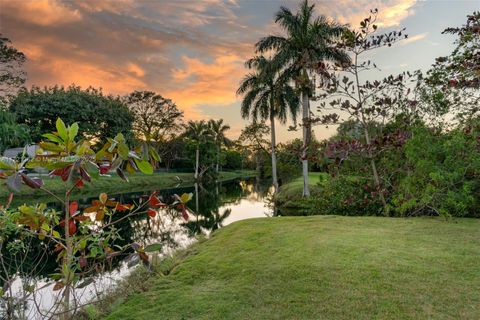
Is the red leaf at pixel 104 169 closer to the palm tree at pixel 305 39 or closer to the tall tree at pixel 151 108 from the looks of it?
the palm tree at pixel 305 39

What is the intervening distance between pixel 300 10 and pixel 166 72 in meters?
9.21

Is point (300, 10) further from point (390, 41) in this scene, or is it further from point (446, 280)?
point (446, 280)

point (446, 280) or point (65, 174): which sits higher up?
point (65, 174)

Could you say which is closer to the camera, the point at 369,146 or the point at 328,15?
the point at 369,146

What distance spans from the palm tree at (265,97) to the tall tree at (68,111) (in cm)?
1307

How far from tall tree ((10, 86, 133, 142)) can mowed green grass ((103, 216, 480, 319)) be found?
1178 inches

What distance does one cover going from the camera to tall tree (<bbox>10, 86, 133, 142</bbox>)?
34.0 meters

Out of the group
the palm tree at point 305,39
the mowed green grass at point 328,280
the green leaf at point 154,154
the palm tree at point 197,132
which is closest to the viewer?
the green leaf at point 154,154

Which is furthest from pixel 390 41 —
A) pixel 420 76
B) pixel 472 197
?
pixel 472 197

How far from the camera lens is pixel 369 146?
966 cm

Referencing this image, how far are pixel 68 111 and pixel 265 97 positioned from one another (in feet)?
66.6

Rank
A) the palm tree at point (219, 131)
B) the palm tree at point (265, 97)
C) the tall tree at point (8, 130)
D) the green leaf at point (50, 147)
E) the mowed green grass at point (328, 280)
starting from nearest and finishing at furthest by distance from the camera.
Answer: the green leaf at point (50, 147) < the mowed green grass at point (328, 280) < the tall tree at point (8, 130) < the palm tree at point (265, 97) < the palm tree at point (219, 131)

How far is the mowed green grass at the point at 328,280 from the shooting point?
4.11 m

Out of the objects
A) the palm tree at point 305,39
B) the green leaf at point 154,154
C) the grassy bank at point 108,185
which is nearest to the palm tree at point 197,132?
the grassy bank at point 108,185
